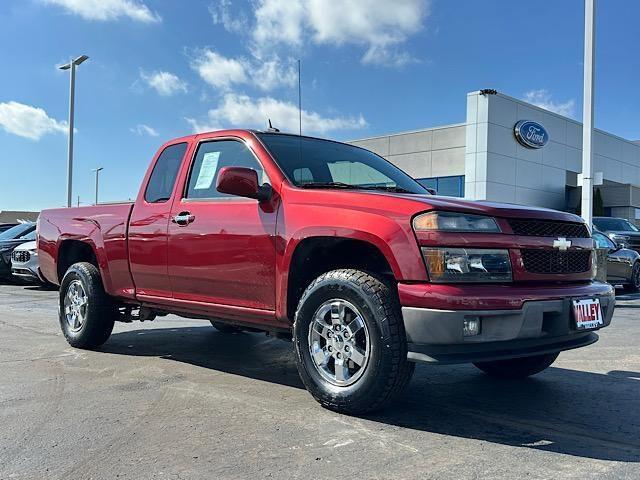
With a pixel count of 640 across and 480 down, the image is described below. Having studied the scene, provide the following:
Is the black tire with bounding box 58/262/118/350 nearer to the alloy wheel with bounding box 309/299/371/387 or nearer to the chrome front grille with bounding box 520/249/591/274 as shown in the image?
the alloy wheel with bounding box 309/299/371/387

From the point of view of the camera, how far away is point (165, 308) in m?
5.27

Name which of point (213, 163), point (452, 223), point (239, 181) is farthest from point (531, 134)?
point (452, 223)

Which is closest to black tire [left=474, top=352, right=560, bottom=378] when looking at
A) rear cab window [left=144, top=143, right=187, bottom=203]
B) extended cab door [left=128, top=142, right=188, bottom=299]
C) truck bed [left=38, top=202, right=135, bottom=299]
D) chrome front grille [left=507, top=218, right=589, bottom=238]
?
chrome front grille [left=507, top=218, right=589, bottom=238]

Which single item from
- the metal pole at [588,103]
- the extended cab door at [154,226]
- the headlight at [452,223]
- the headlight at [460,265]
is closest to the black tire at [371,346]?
the headlight at [460,265]

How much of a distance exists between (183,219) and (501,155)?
22841 millimetres

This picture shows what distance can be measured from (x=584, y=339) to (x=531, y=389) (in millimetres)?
792

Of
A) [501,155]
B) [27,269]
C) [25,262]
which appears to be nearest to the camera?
[27,269]

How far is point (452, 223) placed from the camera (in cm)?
348

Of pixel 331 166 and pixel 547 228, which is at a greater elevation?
pixel 331 166

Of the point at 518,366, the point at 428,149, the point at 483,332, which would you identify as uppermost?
the point at 428,149

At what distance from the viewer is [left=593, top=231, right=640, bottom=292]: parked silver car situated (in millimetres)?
12192

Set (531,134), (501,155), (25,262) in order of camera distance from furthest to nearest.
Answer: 1. (531,134)
2. (501,155)
3. (25,262)

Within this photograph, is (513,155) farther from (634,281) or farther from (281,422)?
(281,422)

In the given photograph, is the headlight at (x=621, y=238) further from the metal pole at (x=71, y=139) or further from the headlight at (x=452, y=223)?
the metal pole at (x=71, y=139)
